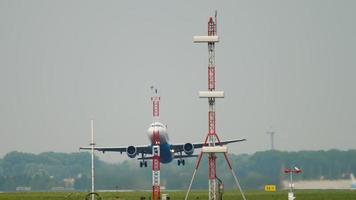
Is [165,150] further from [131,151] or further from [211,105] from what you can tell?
[211,105]

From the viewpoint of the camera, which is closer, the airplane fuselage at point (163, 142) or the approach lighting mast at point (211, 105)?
the approach lighting mast at point (211, 105)

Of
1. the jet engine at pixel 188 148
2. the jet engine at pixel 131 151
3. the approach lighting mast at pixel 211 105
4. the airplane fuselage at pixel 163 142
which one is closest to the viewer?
the approach lighting mast at pixel 211 105

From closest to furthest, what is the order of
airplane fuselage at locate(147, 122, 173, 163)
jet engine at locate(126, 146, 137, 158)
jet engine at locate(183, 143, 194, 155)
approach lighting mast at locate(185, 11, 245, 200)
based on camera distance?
approach lighting mast at locate(185, 11, 245, 200)
airplane fuselage at locate(147, 122, 173, 163)
jet engine at locate(126, 146, 137, 158)
jet engine at locate(183, 143, 194, 155)

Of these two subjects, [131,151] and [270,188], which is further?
[131,151]

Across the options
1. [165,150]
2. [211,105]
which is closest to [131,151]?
[165,150]

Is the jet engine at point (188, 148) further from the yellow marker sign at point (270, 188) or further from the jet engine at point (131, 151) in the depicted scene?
the yellow marker sign at point (270, 188)

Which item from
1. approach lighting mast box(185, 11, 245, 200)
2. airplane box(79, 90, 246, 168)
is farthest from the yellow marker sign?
approach lighting mast box(185, 11, 245, 200)

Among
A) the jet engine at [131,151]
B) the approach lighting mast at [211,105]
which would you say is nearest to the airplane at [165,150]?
the jet engine at [131,151]

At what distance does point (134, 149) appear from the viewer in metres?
128

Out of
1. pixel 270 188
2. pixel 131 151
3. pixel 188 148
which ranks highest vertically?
pixel 188 148

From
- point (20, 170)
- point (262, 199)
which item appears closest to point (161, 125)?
point (262, 199)

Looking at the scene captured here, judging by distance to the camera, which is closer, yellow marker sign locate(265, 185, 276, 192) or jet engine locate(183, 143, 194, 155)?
yellow marker sign locate(265, 185, 276, 192)

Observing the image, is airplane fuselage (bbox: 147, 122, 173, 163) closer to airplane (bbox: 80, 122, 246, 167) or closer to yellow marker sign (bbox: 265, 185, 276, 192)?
airplane (bbox: 80, 122, 246, 167)

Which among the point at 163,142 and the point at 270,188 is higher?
the point at 163,142
